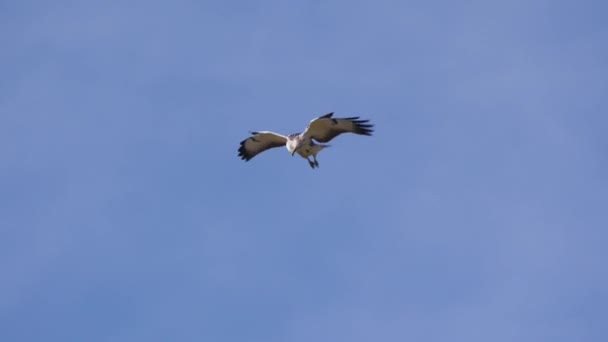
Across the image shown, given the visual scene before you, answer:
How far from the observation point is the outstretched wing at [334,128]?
3391cm

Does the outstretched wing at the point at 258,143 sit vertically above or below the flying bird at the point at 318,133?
above

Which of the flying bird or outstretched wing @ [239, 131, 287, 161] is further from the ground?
outstretched wing @ [239, 131, 287, 161]

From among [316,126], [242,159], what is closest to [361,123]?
[316,126]

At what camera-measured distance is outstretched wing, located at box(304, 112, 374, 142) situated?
3391 centimetres

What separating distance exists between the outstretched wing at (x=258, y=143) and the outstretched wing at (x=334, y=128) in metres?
1.91

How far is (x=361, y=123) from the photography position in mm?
34156

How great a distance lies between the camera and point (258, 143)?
1458 inches

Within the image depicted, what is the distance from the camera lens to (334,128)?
34156 millimetres

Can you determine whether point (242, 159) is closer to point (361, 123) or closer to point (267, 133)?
point (267, 133)

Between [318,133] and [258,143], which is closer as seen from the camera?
[318,133]

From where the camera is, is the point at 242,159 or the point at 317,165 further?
the point at 242,159

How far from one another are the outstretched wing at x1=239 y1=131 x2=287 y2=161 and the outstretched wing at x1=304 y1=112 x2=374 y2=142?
191cm

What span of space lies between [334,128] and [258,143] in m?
3.56

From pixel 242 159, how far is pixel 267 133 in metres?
1.77
